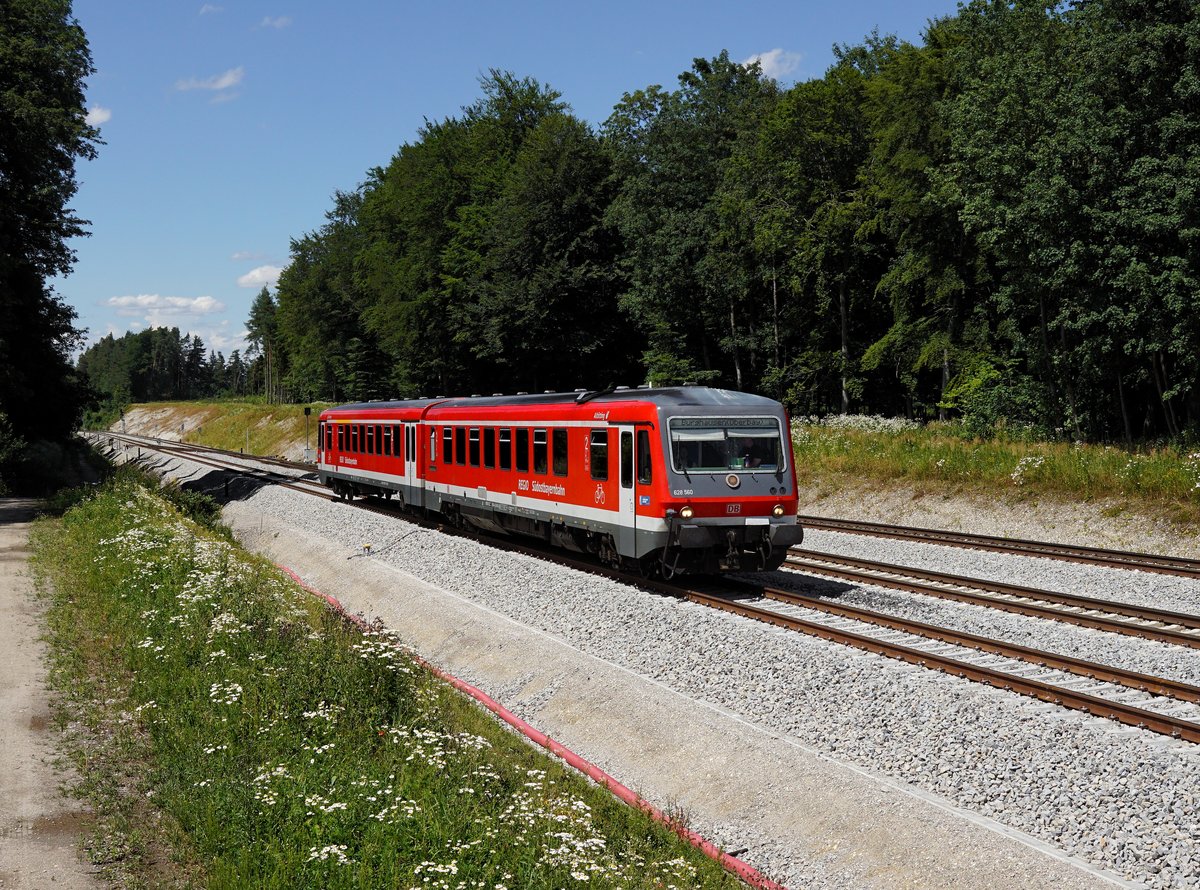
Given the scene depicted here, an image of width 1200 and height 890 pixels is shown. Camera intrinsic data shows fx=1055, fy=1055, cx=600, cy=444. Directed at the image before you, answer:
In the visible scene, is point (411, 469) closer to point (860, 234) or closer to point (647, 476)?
point (647, 476)

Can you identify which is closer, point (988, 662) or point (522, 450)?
point (988, 662)

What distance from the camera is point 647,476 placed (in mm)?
16359

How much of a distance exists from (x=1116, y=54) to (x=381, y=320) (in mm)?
52307

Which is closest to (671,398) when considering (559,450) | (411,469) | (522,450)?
(559,450)

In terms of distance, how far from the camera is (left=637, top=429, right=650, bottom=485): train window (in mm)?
16391

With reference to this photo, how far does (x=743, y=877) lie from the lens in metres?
7.81

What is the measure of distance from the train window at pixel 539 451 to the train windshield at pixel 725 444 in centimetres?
435

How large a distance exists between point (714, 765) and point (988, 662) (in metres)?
3.80

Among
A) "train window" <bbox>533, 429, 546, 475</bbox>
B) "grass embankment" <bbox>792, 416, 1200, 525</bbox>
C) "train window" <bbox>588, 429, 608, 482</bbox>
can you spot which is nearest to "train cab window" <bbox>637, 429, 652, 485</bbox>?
"train window" <bbox>588, 429, 608, 482</bbox>

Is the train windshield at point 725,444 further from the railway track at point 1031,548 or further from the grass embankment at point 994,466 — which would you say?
the grass embankment at point 994,466

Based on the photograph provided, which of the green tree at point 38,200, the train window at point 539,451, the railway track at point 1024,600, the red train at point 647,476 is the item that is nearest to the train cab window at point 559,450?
the red train at point 647,476

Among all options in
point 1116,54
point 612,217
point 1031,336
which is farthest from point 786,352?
point 1116,54

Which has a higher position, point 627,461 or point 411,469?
point 627,461

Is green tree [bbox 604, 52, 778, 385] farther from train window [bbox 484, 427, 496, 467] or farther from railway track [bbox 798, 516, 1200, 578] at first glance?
train window [bbox 484, 427, 496, 467]
